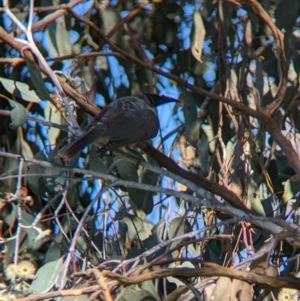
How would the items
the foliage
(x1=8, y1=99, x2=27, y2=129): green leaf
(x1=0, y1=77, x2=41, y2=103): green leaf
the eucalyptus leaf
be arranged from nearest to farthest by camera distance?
1. the foliage
2. (x1=8, y1=99, x2=27, y2=129): green leaf
3. (x1=0, y1=77, x2=41, y2=103): green leaf
4. the eucalyptus leaf

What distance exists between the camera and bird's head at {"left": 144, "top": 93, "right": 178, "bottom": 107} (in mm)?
5012

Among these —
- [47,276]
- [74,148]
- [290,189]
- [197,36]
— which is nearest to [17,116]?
[74,148]

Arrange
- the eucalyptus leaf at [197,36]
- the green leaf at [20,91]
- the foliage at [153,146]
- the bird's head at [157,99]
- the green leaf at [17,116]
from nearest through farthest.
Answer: the foliage at [153,146], the green leaf at [17,116], the green leaf at [20,91], the eucalyptus leaf at [197,36], the bird's head at [157,99]

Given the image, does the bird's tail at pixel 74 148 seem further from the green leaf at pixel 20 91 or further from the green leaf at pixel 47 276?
the green leaf at pixel 20 91

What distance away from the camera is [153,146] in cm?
453

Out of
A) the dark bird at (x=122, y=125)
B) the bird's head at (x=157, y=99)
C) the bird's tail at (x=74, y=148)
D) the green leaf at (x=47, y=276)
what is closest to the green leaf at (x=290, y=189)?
the dark bird at (x=122, y=125)

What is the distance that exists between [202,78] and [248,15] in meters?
0.52

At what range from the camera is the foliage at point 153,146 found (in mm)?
3633

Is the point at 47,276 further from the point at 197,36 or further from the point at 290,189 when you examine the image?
the point at 197,36

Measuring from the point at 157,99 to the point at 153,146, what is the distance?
59cm

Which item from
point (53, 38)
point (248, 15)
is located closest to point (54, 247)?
point (53, 38)

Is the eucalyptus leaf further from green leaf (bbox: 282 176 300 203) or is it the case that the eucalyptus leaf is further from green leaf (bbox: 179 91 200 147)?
green leaf (bbox: 282 176 300 203)

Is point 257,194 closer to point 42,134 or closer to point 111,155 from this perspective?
point 111,155

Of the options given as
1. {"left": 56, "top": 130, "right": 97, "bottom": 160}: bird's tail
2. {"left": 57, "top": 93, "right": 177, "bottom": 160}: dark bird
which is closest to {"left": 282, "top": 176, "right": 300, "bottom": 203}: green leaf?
{"left": 57, "top": 93, "right": 177, "bottom": 160}: dark bird
